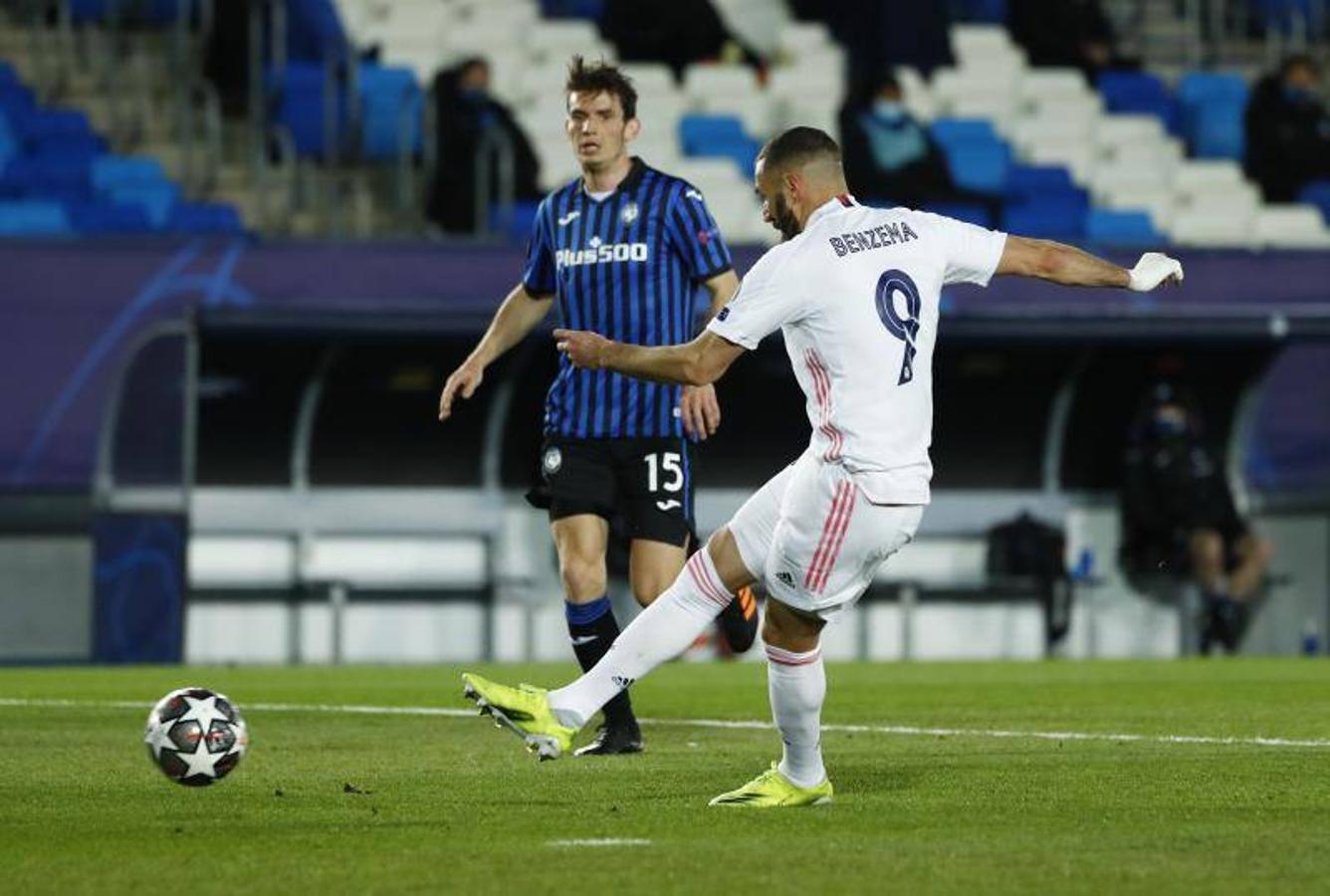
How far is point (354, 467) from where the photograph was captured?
17.3 m

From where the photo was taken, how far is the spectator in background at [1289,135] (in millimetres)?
21469

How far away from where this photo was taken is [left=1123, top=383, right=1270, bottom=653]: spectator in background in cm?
1769

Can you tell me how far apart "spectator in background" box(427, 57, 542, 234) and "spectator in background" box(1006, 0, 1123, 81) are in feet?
17.9

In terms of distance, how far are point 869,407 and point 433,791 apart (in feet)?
5.30

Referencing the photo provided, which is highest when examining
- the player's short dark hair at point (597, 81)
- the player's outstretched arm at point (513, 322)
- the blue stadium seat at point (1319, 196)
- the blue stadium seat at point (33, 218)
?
the player's short dark hair at point (597, 81)

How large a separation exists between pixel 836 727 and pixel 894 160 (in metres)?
9.42

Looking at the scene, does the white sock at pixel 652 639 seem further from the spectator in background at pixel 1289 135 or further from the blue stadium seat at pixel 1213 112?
the blue stadium seat at pixel 1213 112

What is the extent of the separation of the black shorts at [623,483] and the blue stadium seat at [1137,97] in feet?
45.5

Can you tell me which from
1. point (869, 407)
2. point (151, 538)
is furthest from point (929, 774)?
point (151, 538)

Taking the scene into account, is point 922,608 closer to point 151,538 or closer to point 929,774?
A: point 151,538

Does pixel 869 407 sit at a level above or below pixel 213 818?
above

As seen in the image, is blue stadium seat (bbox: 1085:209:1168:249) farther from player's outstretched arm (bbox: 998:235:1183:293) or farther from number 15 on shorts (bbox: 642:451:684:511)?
player's outstretched arm (bbox: 998:235:1183:293)

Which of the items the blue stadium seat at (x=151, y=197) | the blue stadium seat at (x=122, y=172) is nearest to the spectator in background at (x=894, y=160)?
the blue stadium seat at (x=151, y=197)

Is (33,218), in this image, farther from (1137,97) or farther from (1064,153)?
(1137,97)
